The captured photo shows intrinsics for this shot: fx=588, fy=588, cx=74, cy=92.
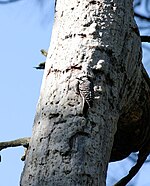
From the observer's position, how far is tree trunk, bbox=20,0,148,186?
26.0 inches

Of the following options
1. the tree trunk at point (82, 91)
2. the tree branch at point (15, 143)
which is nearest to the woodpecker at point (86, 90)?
the tree trunk at point (82, 91)

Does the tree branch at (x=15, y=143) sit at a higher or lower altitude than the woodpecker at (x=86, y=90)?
higher

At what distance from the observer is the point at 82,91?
712mm

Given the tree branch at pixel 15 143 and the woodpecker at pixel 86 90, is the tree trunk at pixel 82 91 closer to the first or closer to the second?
the woodpecker at pixel 86 90

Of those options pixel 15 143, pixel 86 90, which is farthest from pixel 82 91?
pixel 15 143

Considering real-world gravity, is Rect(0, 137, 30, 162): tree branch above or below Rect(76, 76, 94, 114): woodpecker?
above

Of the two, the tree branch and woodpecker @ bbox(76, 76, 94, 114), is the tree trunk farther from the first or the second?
the tree branch

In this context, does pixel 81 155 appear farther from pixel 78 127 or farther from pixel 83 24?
pixel 83 24

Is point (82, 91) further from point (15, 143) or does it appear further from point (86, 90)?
point (15, 143)

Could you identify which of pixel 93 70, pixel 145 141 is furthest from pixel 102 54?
pixel 145 141

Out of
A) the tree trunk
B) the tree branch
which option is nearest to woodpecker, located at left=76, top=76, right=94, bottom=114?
the tree trunk

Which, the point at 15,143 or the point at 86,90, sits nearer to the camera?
the point at 86,90

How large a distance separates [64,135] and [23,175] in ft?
0.22

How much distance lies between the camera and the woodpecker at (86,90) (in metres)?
0.70
